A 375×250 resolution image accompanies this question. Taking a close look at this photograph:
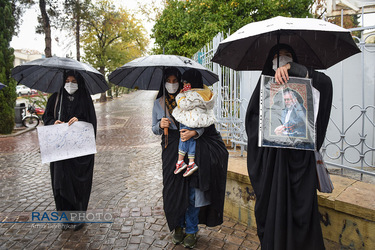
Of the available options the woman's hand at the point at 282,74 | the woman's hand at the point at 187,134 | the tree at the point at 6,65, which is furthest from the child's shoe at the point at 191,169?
the tree at the point at 6,65

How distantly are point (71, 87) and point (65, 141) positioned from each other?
0.70m

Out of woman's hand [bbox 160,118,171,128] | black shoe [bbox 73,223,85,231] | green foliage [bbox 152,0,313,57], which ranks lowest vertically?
black shoe [bbox 73,223,85,231]

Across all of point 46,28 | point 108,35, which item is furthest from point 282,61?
point 108,35

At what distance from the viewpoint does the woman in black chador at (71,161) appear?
3707mm

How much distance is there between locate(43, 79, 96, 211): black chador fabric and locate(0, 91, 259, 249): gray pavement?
0.36m

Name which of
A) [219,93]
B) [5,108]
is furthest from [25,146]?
[219,93]

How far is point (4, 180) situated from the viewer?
5.82m

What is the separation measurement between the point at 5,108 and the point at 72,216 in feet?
31.3

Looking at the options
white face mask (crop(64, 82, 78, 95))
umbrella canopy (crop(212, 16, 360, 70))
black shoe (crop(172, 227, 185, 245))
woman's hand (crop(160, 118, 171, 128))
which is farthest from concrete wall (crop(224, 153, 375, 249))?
white face mask (crop(64, 82, 78, 95))

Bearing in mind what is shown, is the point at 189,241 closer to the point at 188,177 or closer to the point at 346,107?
the point at 188,177

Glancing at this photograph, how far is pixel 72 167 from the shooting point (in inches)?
149

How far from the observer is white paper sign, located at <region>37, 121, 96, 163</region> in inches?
141

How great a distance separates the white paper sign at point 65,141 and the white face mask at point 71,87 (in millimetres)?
411

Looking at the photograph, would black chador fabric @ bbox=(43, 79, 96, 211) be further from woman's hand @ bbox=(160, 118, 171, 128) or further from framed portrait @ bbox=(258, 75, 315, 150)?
framed portrait @ bbox=(258, 75, 315, 150)
